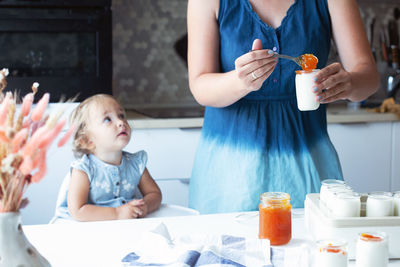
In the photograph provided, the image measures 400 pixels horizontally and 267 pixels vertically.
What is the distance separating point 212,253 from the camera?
3.59ft

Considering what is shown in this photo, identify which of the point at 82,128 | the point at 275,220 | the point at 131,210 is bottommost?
the point at 131,210

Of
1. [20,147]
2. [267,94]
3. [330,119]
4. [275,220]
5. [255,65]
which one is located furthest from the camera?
[330,119]

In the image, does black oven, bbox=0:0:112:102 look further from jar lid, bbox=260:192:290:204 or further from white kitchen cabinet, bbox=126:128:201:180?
jar lid, bbox=260:192:290:204

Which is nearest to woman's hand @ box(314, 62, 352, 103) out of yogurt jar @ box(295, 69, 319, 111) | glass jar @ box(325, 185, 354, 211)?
yogurt jar @ box(295, 69, 319, 111)

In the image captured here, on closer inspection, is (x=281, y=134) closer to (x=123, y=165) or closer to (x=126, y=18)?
Result: (x=123, y=165)

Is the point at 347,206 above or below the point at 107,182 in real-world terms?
above

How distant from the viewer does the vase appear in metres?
0.84

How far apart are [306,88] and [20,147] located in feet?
2.49

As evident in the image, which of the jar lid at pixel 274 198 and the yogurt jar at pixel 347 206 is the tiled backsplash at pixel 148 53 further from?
the yogurt jar at pixel 347 206

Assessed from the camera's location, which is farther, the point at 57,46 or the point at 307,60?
the point at 57,46

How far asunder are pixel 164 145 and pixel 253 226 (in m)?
1.34

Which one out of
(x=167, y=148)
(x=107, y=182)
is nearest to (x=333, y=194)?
(x=107, y=182)

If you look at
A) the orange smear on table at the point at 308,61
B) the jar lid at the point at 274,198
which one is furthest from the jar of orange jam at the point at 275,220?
the orange smear on table at the point at 308,61

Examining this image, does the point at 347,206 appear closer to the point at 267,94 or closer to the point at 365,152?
the point at 267,94
